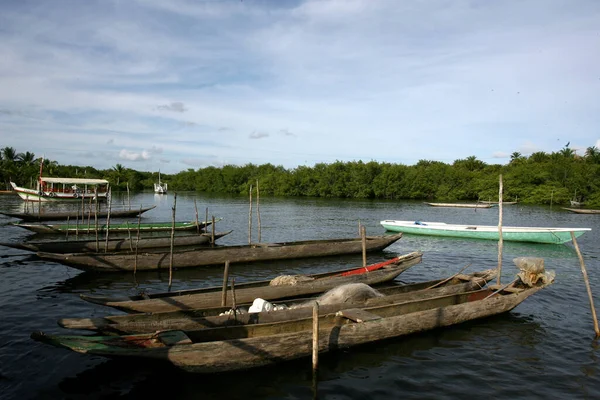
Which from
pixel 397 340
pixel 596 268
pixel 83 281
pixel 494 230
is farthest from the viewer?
pixel 494 230

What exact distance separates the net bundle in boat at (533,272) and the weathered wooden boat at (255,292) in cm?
373

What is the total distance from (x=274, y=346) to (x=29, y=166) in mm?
76532

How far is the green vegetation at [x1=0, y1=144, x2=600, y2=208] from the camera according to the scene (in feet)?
196

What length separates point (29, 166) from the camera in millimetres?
67000

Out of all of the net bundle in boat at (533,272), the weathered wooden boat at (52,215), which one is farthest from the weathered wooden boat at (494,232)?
the weathered wooden boat at (52,215)

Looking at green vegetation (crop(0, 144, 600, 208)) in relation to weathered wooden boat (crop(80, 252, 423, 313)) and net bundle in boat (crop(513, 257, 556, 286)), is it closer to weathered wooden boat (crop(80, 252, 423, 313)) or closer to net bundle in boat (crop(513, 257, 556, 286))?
weathered wooden boat (crop(80, 252, 423, 313))

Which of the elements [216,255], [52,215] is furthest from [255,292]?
[52,215]

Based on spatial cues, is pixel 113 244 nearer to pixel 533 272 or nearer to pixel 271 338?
pixel 271 338

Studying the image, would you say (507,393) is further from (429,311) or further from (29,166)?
(29,166)

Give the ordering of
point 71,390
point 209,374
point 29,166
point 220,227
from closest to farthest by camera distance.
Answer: point 71,390 → point 209,374 → point 220,227 → point 29,166

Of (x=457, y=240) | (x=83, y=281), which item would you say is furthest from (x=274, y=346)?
(x=457, y=240)

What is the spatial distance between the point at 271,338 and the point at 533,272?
7.50 m

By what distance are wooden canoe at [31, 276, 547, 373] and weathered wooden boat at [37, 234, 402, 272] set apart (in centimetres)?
807

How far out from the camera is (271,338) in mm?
6926
